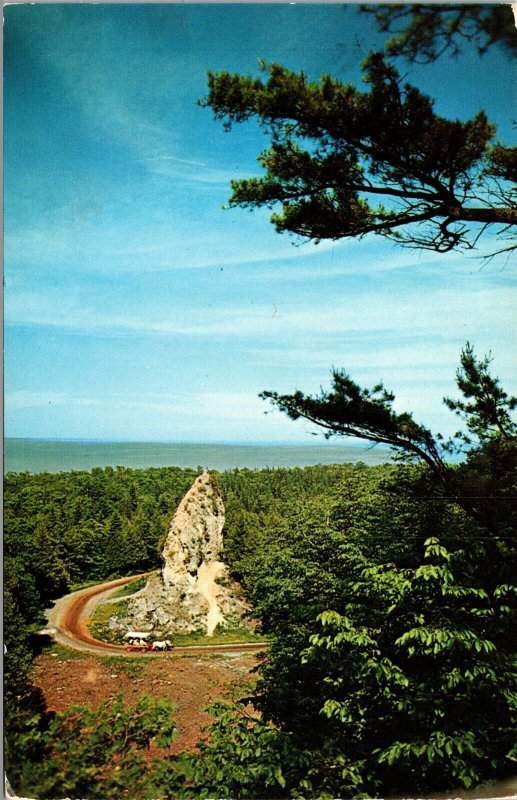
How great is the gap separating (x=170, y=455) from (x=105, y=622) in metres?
0.83

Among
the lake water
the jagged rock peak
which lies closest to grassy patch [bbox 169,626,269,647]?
the jagged rock peak

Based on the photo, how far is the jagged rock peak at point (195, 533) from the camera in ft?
8.96

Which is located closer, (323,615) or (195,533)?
(323,615)

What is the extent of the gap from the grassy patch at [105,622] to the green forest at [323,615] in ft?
0.50

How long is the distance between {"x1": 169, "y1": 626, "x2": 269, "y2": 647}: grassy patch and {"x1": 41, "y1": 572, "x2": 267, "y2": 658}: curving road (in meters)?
0.02

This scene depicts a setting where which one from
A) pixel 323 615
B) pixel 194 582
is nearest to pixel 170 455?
pixel 194 582

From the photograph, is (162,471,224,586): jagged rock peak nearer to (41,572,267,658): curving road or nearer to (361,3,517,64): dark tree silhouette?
(41,572,267,658): curving road

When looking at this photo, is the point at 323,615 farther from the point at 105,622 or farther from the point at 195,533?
the point at 105,622

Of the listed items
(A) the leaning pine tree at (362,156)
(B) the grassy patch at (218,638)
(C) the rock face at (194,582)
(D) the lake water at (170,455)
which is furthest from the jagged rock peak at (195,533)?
(A) the leaning pine tree at (362,156)

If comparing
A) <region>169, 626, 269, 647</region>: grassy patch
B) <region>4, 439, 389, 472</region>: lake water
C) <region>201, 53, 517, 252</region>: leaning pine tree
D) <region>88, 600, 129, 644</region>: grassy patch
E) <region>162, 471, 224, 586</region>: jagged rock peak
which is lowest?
<region>169, 626, 269, 647</region>: grassy patch

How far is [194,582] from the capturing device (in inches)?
108

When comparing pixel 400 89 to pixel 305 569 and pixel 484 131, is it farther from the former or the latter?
pixel 305 569

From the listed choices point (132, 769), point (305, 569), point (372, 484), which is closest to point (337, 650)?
point (305, 569)

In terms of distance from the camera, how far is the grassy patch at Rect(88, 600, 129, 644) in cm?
266
